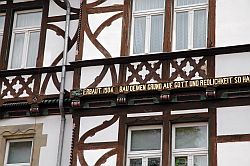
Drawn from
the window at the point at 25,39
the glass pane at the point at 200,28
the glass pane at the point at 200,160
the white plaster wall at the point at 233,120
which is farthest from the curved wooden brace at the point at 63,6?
the glass pane at the point at 200,160

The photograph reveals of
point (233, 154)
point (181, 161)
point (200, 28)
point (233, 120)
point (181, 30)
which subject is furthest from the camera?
point (181, 30)

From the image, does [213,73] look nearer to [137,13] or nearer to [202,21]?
[202,21]

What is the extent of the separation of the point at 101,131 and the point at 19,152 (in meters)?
2.29

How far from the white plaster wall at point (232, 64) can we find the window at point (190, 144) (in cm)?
122

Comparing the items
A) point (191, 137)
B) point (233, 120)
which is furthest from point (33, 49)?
point (233, 120)

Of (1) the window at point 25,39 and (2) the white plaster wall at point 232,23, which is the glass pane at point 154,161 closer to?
(2) the white plaster wall at point 232,23

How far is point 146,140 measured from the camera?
16.5 meters

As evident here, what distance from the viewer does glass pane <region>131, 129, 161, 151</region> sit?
53.8 ft

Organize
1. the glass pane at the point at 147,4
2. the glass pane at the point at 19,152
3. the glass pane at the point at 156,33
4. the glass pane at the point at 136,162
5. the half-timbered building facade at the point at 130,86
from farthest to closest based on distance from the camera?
the glass pane at the point at 147,4 < the glass pane at the point at 19,152 < the glass pane at the point at 156,33 < the glass pane at the point at 136,162 < the half-timbered building facade at the point at 130,86

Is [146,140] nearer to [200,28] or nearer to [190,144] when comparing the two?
[190,144]

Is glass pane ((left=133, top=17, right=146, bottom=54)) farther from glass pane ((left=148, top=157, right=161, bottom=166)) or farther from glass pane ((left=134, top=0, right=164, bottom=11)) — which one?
glass pane ((left=148, top=157, right=161, bottom=166))

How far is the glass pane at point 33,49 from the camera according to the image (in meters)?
18.7

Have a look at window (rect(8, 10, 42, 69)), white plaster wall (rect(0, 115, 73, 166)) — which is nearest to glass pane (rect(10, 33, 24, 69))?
window (rect(8, 10, 42, 69))

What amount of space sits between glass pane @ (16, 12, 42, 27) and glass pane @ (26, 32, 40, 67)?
0.30 meters
